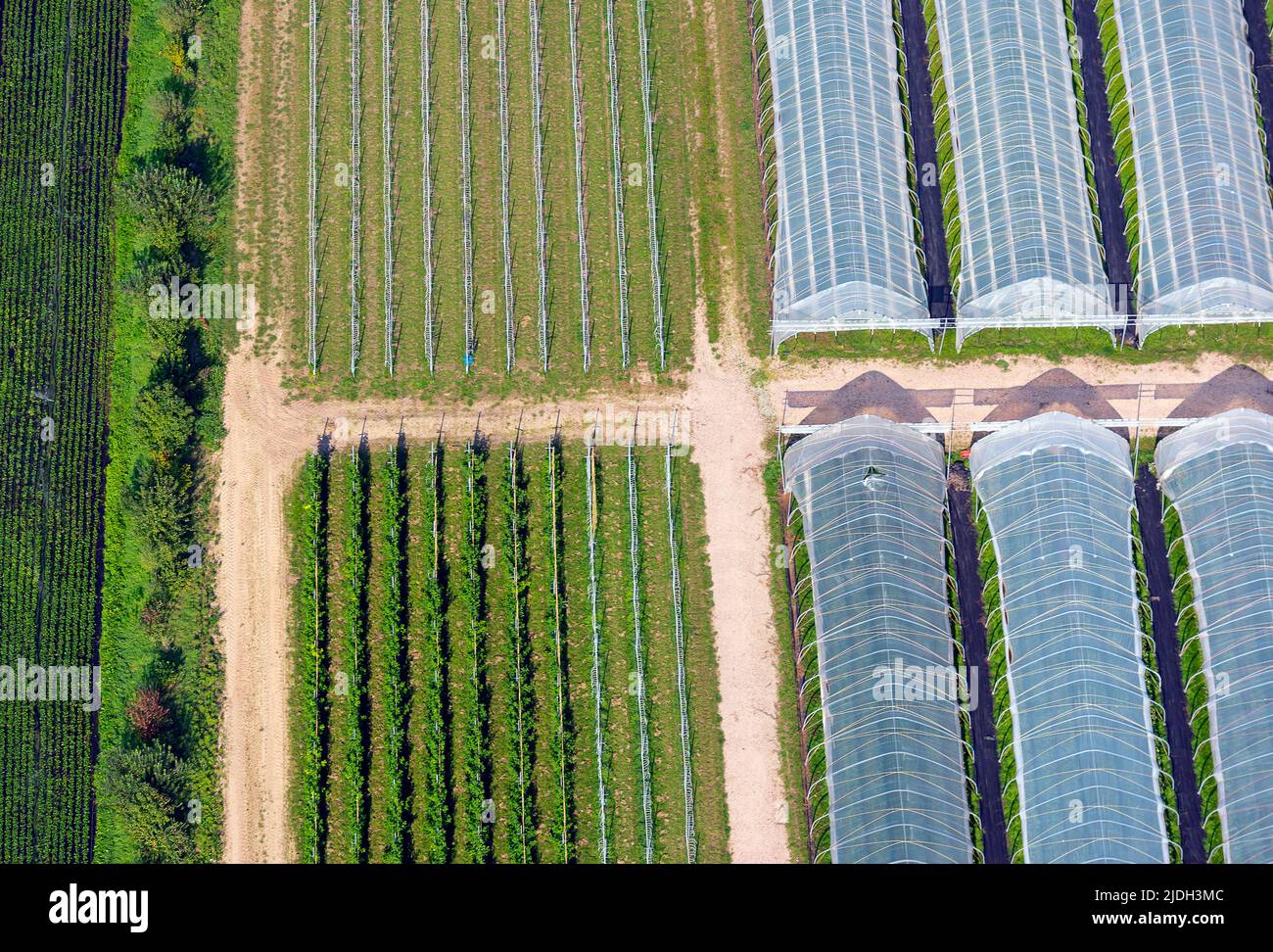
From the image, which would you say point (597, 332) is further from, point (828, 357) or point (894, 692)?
point (894, 692)

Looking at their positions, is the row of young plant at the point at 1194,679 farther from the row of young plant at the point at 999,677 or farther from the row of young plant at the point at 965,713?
the row of young plant at the point at 965,713

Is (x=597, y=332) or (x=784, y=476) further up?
(x=597, y=332)

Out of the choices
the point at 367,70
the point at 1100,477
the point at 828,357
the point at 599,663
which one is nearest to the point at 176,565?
the point at 599,663

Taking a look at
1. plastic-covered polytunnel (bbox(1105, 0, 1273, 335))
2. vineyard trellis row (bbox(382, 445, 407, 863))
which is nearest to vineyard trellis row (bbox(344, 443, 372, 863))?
vineyard trellis row (bbox(382, 445, 407, 863))

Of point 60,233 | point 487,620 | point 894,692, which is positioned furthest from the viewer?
point 60,233

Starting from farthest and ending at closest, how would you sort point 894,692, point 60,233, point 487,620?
point 60,233, point 487,620, point 894,692

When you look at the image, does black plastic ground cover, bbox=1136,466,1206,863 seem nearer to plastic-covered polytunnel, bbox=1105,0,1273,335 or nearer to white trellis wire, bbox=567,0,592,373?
plastic-covered polytunnel, bbox=1105,0,1273,335
